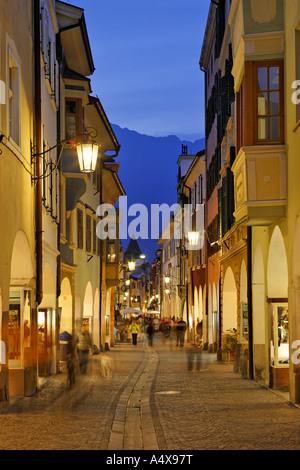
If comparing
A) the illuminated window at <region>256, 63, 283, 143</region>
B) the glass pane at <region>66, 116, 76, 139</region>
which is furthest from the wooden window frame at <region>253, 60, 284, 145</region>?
the glass pane at <region>66, 116, 76, 139</region>

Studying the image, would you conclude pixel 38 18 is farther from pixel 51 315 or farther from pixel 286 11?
pixel 51 315

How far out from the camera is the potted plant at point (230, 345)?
28.9m

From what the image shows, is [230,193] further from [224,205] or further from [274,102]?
[274,102]

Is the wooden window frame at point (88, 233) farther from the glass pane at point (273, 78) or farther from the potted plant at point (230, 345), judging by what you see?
the glass pane at point (273, 78)

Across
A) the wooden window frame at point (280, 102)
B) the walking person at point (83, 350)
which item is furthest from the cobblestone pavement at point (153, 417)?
the wooden window frame at point (280, 102)

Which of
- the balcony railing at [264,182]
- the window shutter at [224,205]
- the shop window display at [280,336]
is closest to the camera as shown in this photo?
the balcony railing at [264,182]

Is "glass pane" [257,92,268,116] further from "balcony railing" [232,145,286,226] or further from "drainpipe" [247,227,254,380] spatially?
"drainpipe" [247,227,254,380]

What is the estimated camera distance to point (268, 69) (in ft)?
56.5

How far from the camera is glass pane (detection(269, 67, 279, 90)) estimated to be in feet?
56.0

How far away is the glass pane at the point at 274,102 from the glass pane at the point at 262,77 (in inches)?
10.5

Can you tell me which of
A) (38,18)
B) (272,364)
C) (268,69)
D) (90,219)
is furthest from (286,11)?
(90,219)

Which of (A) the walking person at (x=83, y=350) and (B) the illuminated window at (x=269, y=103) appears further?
(A) the walking person at (x=83, y=350)
